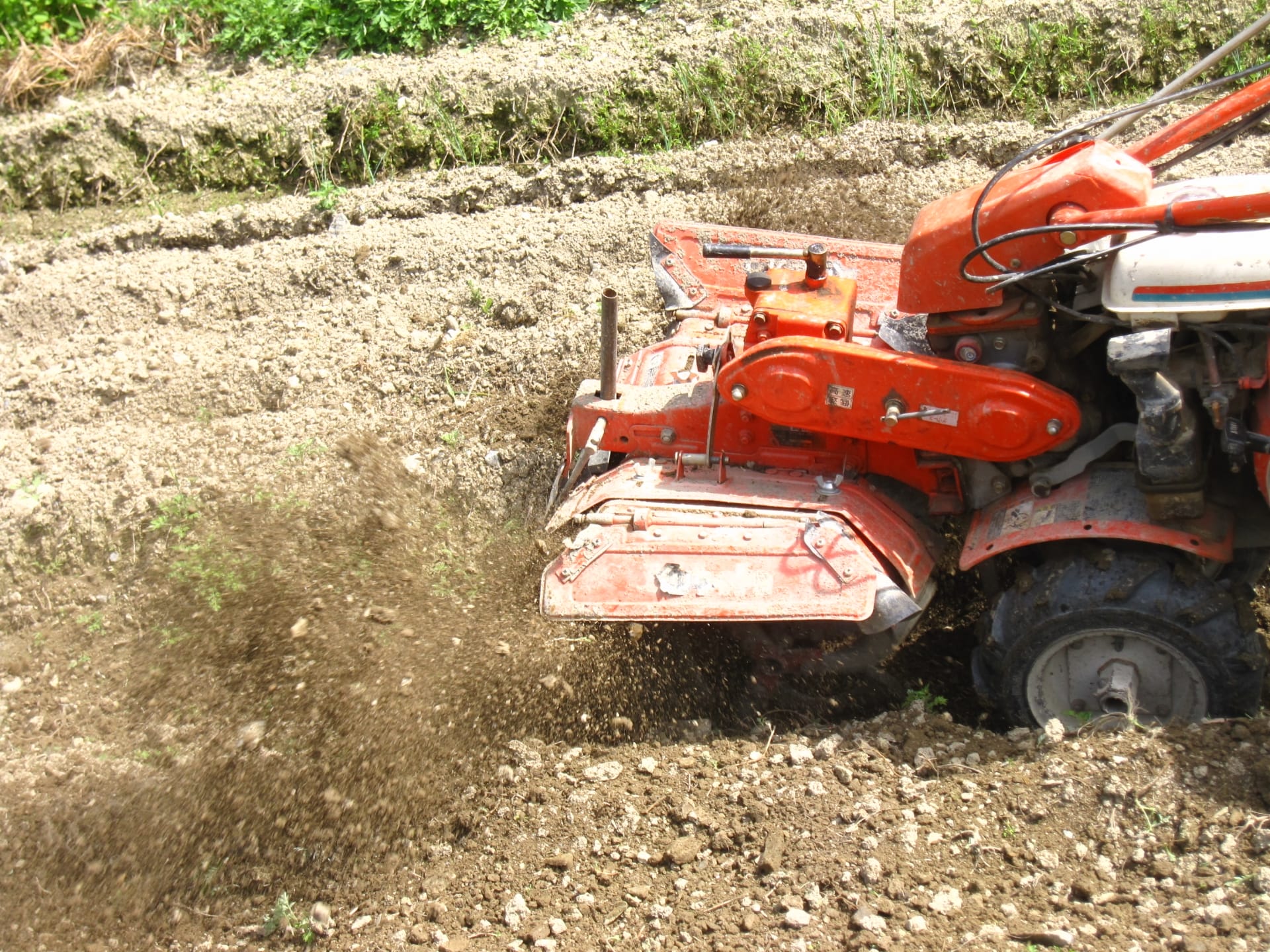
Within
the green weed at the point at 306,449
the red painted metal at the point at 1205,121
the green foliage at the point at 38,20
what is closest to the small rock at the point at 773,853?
the red painted metal at the point at 1205,121

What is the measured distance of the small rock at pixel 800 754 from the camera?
3.61 metres

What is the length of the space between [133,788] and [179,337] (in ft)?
9.62

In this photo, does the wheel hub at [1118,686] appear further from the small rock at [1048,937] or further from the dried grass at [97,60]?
the dried grass at [97,60]

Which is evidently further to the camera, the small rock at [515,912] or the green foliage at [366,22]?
the green foliage at [366,22]

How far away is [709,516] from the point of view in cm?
381

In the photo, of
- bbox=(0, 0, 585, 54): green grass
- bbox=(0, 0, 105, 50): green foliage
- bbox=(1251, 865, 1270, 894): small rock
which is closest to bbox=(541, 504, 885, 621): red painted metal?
bbox=(1251, 865, 1270, 894): small rock

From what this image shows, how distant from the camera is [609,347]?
4129 mm

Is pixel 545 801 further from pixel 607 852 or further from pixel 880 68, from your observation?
pixel 880 68

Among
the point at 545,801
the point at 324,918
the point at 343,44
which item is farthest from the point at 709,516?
the point at 343,44

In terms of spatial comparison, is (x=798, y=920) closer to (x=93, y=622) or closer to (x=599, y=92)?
(x=93, y=622)

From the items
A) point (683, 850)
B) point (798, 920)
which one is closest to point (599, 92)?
point (683, 850)

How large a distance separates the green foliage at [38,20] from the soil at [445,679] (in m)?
2.38

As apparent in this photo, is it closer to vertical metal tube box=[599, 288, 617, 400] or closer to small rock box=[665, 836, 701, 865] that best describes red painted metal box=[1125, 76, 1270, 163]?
vertical metal tube box=[599, 288, 617, 400]

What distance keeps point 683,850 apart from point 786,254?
79.0 inches
